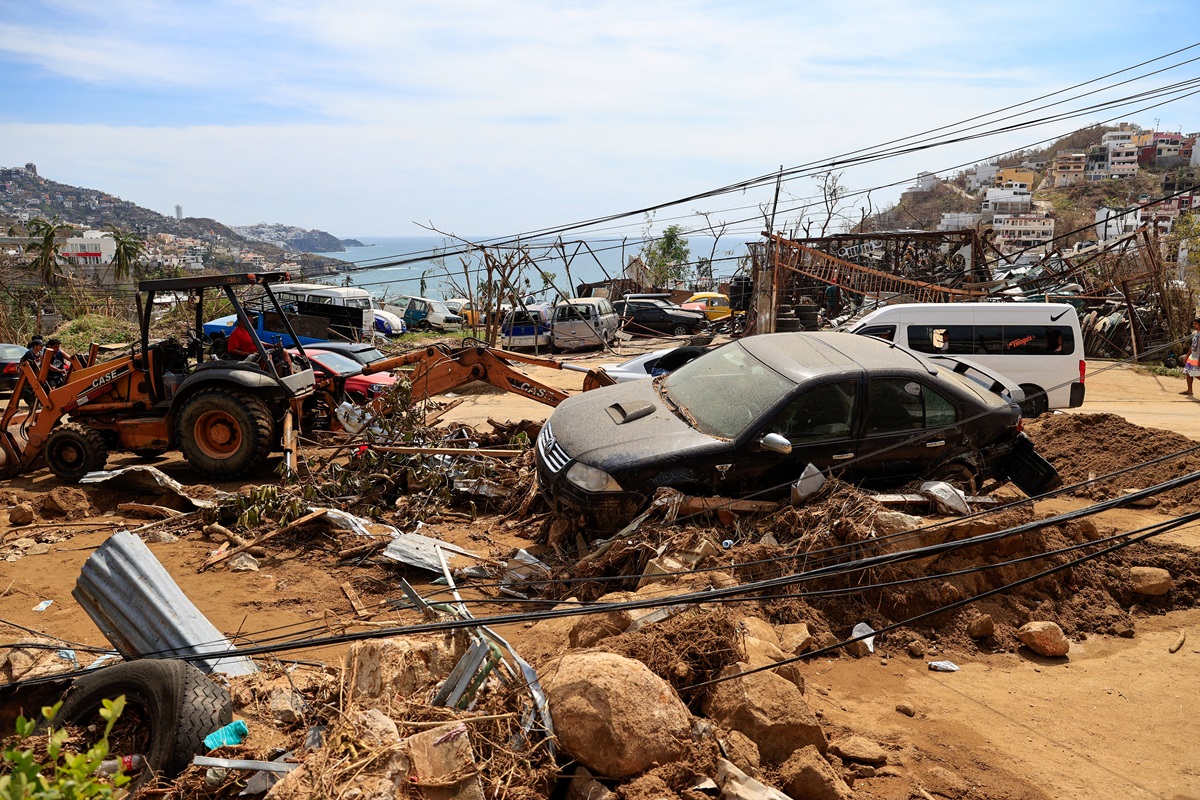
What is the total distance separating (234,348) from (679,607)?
14085 millimetres

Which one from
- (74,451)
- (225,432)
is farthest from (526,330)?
(74,451)


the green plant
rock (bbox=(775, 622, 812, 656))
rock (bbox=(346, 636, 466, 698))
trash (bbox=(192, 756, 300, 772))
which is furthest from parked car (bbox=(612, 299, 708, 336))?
the green plant

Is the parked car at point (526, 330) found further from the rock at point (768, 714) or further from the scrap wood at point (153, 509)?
the rock at point (768, 714)

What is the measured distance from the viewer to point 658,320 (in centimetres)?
2864

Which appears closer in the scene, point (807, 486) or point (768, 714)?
point (768, 714)

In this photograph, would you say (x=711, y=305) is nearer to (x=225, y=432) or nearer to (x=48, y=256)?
(x=225, y=432)

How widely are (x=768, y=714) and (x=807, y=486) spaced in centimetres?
259

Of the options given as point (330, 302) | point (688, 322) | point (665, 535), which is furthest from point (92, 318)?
point (665, 535)

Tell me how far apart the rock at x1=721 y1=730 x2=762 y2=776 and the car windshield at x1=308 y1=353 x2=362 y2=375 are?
368 inches

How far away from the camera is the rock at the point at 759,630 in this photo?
212 inches

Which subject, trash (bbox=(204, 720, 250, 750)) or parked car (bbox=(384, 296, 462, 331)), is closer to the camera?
trash (bbox=(204, 720, 250, 750))

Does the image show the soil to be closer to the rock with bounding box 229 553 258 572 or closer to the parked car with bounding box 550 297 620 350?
the rock with bounding box 229 553 258 572

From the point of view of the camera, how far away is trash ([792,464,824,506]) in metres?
6.64

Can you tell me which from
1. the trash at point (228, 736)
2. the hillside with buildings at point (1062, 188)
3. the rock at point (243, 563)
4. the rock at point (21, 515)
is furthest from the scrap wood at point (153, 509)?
the hillside with buildings at point (1062, 188)
